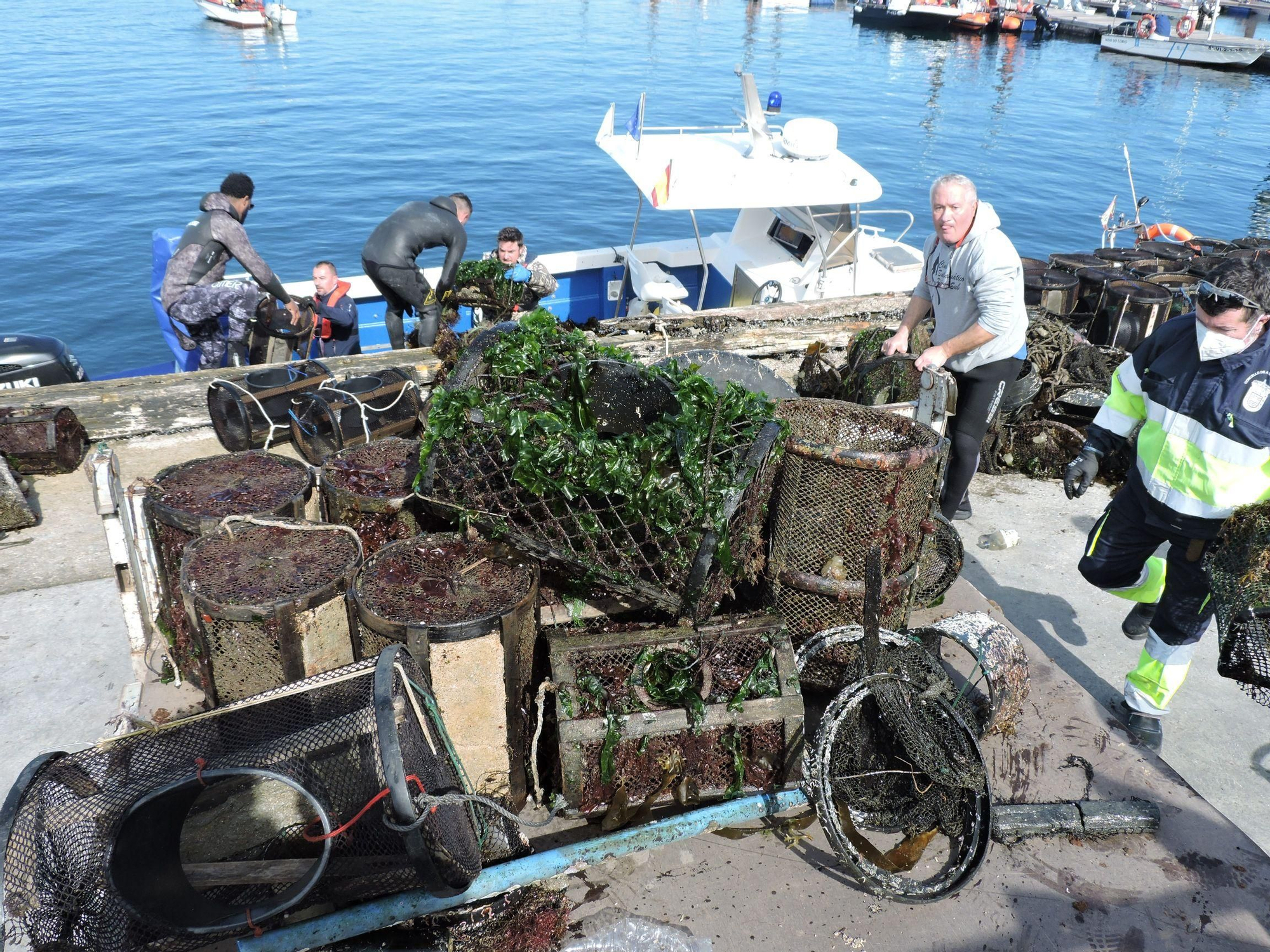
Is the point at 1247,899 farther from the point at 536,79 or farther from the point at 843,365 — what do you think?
the point at 536,79

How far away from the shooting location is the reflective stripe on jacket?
11.4ft

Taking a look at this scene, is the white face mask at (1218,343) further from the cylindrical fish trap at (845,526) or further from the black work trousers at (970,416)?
the black work trousers at (970,416)

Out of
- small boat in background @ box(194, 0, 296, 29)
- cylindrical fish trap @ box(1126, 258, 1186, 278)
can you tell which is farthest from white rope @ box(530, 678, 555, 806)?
small boat in background @ box(194, 0, 296, 29)

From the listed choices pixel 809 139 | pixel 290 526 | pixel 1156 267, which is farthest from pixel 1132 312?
pixel 290 526

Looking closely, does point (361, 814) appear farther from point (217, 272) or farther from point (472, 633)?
point (217, 272)

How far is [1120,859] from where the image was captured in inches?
125

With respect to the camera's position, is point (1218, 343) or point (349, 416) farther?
point (349, 416)

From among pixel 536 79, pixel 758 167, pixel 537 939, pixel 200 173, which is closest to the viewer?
pixel 537 939

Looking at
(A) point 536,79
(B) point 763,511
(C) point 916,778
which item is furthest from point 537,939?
(A) point 536,79

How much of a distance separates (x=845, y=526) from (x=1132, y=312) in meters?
5.73

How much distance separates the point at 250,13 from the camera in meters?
44.4

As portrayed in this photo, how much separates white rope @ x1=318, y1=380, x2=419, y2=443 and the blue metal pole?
2662mm

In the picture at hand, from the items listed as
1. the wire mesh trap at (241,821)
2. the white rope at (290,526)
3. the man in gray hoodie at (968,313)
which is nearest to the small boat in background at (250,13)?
the man in gray hoodie at (968,313)

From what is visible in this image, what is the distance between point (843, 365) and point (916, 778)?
3.95 meters
